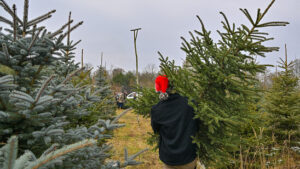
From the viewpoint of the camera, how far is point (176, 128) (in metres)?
2.52

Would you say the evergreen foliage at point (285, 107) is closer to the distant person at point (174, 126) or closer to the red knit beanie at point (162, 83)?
the distant person at point (174, 126)

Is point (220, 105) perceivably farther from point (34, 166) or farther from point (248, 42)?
point (34, 166)

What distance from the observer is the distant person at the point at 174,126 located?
7.97ft

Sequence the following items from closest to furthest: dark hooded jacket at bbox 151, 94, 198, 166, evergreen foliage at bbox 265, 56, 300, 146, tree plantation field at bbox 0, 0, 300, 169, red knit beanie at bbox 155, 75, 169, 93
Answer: tree plantation field at bbox 0, 0, 300, 169 → dark hooded jacket at bbox 151, 94, 198, 166 → red knit beanie at bbox 155, 75, 169, 93 → evergreen foliage at bbox 265, 56, 300, 146

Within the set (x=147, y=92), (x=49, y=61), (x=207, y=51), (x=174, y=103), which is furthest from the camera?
(x=147, y=92)

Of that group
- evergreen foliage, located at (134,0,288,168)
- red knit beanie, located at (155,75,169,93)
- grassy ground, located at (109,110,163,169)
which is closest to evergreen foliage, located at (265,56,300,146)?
grassy ground, located at (109,110,163,169)

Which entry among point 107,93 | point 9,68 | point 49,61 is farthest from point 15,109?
point 107,93

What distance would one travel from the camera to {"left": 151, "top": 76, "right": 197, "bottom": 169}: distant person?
7.97 ft

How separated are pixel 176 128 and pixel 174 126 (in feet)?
0.14

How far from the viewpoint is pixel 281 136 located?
6.30m

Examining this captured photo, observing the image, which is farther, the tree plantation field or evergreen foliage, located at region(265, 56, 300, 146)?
evergreen foliage, located at region(265, 56, 300, 146)

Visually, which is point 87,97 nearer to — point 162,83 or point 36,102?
point 36,102

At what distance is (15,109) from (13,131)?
0.20 metres

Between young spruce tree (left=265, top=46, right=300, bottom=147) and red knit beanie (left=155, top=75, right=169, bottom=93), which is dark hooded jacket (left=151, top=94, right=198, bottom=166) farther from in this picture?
young spruce tree (left=265, top=46, right=300, bottom=147)
